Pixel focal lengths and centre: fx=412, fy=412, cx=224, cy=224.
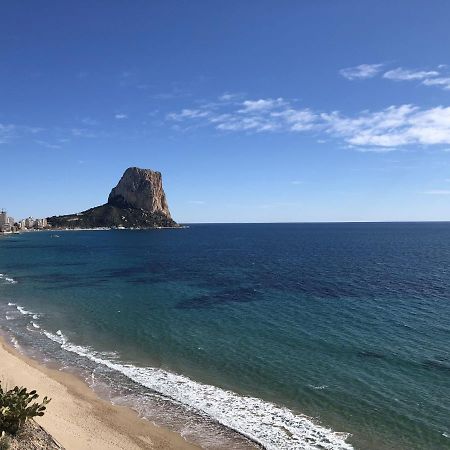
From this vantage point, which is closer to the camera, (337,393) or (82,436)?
(82,436)

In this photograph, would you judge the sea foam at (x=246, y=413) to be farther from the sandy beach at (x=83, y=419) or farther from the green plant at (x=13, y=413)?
the green plant at (x=13, y=413)

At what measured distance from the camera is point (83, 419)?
82.6 ft

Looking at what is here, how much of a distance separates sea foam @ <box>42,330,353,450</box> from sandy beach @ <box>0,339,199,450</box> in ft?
10.7

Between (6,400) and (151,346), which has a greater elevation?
(6,400)

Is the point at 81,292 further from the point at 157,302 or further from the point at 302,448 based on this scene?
the point at 302,448

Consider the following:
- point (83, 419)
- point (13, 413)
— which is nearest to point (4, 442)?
point (13, 413)

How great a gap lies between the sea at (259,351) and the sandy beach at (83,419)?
96 cm

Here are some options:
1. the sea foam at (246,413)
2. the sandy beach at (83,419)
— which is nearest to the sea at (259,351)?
the sea foam at (246,413)

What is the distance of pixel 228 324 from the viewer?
1769 inches

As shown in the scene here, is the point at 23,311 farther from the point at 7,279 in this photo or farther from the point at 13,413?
the point at 13,413

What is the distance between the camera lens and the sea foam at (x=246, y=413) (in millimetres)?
22891

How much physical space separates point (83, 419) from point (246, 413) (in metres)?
10.0

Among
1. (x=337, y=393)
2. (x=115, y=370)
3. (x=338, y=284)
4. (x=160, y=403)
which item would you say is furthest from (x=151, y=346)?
(x=338, y=284)

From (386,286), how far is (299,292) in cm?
1612
